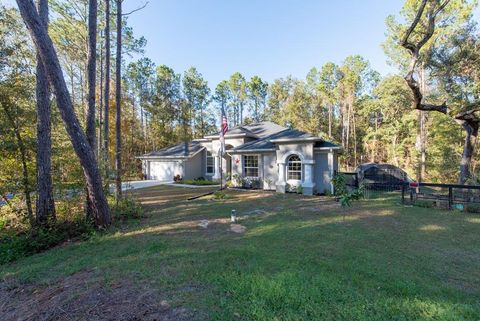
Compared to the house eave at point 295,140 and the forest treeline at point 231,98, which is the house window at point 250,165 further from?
the forest treeline at point 231,98

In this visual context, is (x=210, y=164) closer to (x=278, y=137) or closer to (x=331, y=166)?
(x=278, y=137)

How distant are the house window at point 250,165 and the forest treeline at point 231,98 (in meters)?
7.38

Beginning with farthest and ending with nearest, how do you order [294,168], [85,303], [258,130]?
[258,130] < [294,168] < [85,303]

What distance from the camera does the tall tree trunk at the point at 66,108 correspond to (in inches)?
211

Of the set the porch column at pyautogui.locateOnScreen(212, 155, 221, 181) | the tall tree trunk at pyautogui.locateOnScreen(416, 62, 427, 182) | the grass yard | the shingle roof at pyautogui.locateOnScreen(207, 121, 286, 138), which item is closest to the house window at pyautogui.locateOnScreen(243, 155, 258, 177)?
the shingle roof at pyautogui.locateOnScreen(207, 121, 286, 138)

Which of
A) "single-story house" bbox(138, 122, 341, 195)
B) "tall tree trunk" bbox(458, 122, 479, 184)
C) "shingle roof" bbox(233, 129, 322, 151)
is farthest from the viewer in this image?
"shingle roof" bbox(233, 129, 322, 151)

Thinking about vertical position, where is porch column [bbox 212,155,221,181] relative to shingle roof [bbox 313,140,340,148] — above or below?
below

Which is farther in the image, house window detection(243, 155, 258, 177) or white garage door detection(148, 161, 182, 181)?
white garage door detection(148, 161, 182, 181)

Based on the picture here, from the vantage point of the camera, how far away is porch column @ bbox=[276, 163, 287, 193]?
13984 mm

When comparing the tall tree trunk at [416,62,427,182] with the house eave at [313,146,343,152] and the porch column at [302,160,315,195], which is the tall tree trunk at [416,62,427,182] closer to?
the house eave at [313,146,343,152]

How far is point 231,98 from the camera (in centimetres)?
3666

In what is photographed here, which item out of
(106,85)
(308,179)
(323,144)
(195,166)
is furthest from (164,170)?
(323,144)

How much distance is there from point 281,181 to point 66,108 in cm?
1116

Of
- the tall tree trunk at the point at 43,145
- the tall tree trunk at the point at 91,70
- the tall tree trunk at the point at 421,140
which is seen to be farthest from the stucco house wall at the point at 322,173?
the tall tree trunk at the point at 43,145
